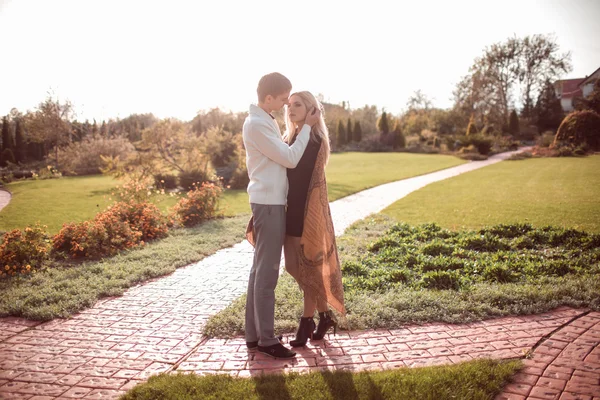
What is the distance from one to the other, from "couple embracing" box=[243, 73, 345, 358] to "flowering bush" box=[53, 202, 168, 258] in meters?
4.69

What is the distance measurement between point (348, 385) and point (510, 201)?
36.5ft

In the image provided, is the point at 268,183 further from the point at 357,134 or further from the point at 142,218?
the point at 357,134

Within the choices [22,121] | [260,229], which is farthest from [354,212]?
[22,121]

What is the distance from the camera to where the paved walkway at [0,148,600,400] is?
3.12 m

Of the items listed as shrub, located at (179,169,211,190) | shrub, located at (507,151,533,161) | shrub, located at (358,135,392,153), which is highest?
shrub, located at (358,135,392,153)

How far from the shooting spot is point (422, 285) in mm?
5129

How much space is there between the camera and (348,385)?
9.43 feet

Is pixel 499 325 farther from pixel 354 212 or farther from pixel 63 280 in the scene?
pixel 354 212

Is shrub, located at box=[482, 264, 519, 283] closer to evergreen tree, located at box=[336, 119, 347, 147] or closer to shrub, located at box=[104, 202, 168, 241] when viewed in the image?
shrub, located at box=[104, 202, 168, 241]

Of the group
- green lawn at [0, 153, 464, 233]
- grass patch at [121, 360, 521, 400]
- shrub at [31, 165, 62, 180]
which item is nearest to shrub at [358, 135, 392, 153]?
green lawn at [0, 153, 464, 233]

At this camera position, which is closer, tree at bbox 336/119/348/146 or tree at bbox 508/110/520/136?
tree at bbox 508/110/520/136

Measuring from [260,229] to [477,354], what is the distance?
6.84 feet

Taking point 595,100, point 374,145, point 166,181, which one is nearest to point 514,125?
point 595,100

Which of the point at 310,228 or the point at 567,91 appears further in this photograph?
the point at 567,91
